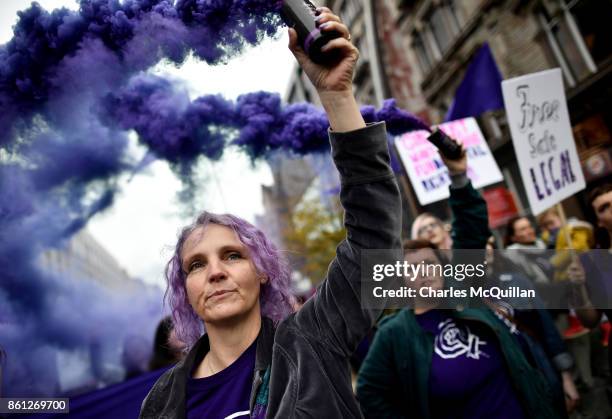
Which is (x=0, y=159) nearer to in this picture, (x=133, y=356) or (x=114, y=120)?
(x=114, y=120)

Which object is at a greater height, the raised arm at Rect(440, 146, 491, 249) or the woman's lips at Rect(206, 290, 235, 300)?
the raised arm at Rect(440, 146, 491, 249)

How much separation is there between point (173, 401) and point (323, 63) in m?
1.07

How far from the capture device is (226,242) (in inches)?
56.2

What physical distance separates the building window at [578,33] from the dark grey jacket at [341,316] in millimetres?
9371

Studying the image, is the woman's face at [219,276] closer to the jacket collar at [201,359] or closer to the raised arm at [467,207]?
the jacket collar at [201,359]

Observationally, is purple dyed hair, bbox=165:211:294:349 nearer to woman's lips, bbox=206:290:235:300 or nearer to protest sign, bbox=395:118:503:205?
woman's lips, bbox=206:290:235:300

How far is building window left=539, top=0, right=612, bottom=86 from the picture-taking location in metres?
8.19

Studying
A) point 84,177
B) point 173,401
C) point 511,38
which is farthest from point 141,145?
point 511,38

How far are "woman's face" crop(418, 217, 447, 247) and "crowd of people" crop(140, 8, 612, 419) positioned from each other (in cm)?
69

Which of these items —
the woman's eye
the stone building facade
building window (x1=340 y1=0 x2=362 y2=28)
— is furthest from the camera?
building window (x1=340 y1=0 x2=362 y2=28)

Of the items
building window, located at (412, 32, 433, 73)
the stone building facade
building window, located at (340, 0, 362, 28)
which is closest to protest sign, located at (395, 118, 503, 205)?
the stone building facade

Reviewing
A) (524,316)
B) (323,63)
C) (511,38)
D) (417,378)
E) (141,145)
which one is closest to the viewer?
(323,63)

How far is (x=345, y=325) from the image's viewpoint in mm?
1168

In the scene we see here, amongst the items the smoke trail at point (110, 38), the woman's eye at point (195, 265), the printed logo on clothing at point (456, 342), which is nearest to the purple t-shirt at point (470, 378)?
the printed logo on clothing at point (456, 342)
